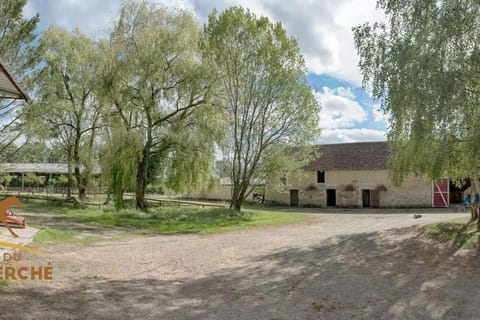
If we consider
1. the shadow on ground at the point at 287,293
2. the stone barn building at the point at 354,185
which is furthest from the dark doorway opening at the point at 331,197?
the shadow on ground at the point at 287,293

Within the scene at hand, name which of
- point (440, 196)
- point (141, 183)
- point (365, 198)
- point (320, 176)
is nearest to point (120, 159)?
point (141, 183)

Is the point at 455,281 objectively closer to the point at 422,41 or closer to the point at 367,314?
the point at 367,314

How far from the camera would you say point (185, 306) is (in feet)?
20.4

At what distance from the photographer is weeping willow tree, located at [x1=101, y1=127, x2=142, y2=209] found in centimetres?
2162

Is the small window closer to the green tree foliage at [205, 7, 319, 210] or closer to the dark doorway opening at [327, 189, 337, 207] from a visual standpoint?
the dark doorway opening at [327, 189, 337, 207]

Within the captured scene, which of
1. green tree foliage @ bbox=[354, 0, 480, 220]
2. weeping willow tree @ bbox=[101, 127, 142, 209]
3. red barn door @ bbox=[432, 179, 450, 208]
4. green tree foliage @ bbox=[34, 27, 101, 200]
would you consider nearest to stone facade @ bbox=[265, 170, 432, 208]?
red barn door @ bbox=[432, 179, 450, 208]

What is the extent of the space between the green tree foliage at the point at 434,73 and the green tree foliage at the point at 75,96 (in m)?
21.3

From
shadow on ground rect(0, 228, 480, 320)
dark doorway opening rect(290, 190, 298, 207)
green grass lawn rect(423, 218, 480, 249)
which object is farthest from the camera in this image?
dark doorway opening rect(290, 190, 298, 207)

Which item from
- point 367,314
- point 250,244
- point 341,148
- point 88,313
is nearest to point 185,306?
point 88,313

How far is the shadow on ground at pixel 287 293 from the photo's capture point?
5.83 metres

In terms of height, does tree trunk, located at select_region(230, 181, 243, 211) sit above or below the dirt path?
above

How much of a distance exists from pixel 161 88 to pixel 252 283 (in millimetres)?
16792

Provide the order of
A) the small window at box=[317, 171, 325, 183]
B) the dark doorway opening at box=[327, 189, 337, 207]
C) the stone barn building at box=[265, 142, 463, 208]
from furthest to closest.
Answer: the small window at box=[317, 171, 325, 183] < the dark doorway opening at box=[327, 189, 337, 207] < the stone barn building at box=[265, 142, 463, 208]

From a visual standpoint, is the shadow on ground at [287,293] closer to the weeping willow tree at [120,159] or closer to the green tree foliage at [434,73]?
the green tree foliage at [434,73]
